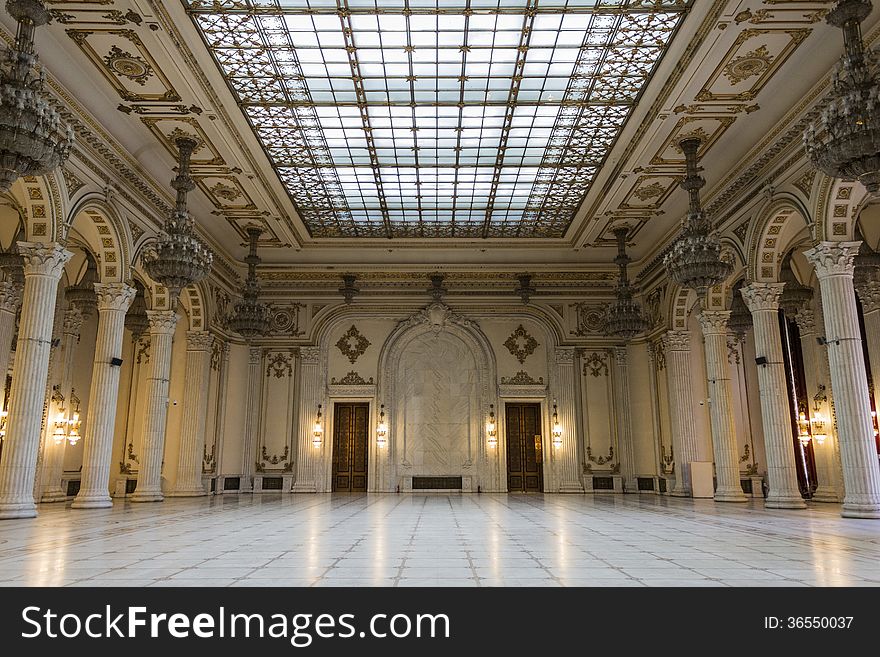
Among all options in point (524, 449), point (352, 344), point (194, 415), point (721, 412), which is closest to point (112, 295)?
point (194, 415)

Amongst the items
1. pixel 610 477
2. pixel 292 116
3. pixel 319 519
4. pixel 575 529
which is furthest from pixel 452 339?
pixel 575 529

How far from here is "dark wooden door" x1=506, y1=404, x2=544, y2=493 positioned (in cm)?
2042

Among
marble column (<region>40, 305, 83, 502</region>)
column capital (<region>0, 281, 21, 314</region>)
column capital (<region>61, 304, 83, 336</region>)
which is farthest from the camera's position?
column capital (<region>61, 304, 83, 336</region>)

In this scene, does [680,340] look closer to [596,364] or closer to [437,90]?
[596,364]

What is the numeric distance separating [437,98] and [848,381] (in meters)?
8.63

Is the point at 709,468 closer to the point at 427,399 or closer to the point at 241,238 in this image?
the point at 427,399

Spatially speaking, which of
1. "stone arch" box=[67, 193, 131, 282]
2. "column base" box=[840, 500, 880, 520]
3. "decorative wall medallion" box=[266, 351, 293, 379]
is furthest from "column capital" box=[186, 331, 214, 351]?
"column base" box=[840, 500, 880, 520]

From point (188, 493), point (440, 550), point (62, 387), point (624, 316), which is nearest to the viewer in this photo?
point (440, 550)

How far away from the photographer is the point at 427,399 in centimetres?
2088

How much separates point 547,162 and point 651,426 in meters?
9.04

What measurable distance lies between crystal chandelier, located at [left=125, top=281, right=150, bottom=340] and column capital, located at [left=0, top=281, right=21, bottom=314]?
13.7 feet

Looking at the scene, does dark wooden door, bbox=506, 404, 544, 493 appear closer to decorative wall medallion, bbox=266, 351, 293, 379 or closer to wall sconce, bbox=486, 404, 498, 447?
wall sconce, bbox=486, 404, 498, 447

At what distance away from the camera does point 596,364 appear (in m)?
20.9

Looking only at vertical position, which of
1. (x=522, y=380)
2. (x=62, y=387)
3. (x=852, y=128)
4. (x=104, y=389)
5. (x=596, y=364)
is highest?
(x=852, y=128)
